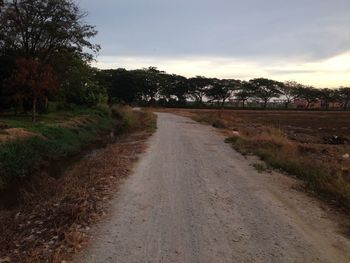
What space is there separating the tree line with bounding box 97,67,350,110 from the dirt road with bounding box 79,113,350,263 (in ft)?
253

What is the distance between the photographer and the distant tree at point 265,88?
127062 mm

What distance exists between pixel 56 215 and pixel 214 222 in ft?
9.21

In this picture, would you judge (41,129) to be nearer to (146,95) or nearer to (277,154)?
(277,154)

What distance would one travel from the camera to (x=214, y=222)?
25.6 feet

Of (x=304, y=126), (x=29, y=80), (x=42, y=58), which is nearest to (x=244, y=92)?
(x=304, y=126)

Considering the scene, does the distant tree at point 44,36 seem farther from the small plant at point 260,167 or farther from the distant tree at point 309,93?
the distant tree at point 309,93

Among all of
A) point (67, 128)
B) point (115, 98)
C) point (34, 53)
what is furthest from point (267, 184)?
point (115, 98)

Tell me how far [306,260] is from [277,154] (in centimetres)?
996

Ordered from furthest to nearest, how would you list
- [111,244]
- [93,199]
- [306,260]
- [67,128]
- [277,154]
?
[67,128] < [277,154] < [93,199] < [111,244] < [306,260]

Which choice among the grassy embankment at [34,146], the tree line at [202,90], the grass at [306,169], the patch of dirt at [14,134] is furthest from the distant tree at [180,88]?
the grass at [306,169]

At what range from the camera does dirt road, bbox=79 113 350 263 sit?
6.31 meters

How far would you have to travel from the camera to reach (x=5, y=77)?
3194 cm

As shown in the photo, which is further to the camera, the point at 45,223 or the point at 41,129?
the point at 41,129

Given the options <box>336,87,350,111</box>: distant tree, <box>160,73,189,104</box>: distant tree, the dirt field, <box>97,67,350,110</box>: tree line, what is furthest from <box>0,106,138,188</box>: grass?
<box>336,87,350,111</box>: distant tree
